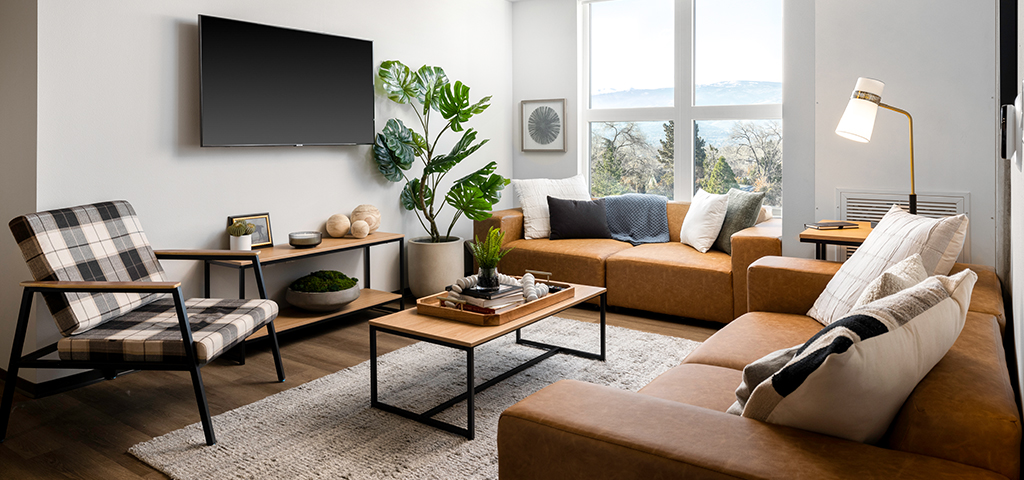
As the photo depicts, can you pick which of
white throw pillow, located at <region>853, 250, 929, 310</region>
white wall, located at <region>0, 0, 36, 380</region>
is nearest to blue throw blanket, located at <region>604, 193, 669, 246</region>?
white throw pillow, located at <region>853, 250, 929, 310</region>

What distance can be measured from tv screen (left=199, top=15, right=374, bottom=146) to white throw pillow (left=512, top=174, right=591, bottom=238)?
1.27 m

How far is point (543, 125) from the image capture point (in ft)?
18.4

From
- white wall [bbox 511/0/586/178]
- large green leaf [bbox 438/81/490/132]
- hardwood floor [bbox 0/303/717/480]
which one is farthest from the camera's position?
white wall [bbox 511/0/586/178]

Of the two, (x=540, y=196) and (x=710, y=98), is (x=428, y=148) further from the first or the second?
(x=710, y=98)

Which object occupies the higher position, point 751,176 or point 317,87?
point 317,87

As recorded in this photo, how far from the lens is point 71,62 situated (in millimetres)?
2992

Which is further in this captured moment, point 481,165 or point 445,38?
point 481,165

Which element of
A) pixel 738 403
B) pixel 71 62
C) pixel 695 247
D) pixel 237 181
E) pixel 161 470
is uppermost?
pixel 71 62

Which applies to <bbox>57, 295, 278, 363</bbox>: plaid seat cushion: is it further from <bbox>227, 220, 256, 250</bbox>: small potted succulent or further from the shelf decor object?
the shelf decor object

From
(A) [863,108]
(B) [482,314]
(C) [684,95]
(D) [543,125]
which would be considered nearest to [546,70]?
(D) [543,125]

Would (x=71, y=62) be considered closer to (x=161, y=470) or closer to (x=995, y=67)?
(x=161, y=470)

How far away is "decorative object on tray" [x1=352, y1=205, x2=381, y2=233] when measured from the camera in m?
4.23

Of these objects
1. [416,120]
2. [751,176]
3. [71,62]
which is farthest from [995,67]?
[71,62]

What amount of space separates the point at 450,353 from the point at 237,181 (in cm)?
155
